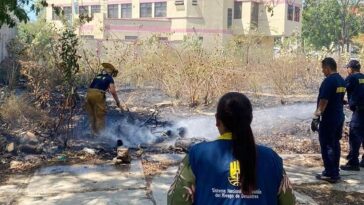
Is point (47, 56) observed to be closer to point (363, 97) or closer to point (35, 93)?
point (35, 93)

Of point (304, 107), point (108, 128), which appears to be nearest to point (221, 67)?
point (304, 107)

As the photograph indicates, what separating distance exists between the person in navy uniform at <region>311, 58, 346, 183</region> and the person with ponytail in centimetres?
397

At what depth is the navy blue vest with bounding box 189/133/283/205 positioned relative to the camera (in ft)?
7.00

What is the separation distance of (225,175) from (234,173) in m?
0.04

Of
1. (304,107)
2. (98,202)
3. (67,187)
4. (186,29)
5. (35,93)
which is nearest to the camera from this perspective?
(98,202)

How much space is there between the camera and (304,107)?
1262 centimetres

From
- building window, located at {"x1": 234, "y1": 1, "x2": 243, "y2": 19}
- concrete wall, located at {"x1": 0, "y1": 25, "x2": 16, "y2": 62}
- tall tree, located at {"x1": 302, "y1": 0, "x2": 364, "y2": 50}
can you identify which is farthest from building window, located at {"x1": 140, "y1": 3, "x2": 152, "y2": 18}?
concrete wall, located at {"x1": 0, "y1": 25, "x2": 16, "y2": 62}

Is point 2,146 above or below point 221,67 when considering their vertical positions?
below

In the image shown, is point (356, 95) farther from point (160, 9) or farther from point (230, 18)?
point (160, 9)

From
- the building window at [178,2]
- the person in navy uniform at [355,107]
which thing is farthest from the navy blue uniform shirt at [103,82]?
the building window at [178,2]

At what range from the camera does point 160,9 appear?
1852 inches

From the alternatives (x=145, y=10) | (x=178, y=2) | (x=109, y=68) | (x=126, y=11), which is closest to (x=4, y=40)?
(x=109, y=68)

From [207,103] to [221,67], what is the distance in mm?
1081

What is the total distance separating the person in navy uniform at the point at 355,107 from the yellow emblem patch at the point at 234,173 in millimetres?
5123
